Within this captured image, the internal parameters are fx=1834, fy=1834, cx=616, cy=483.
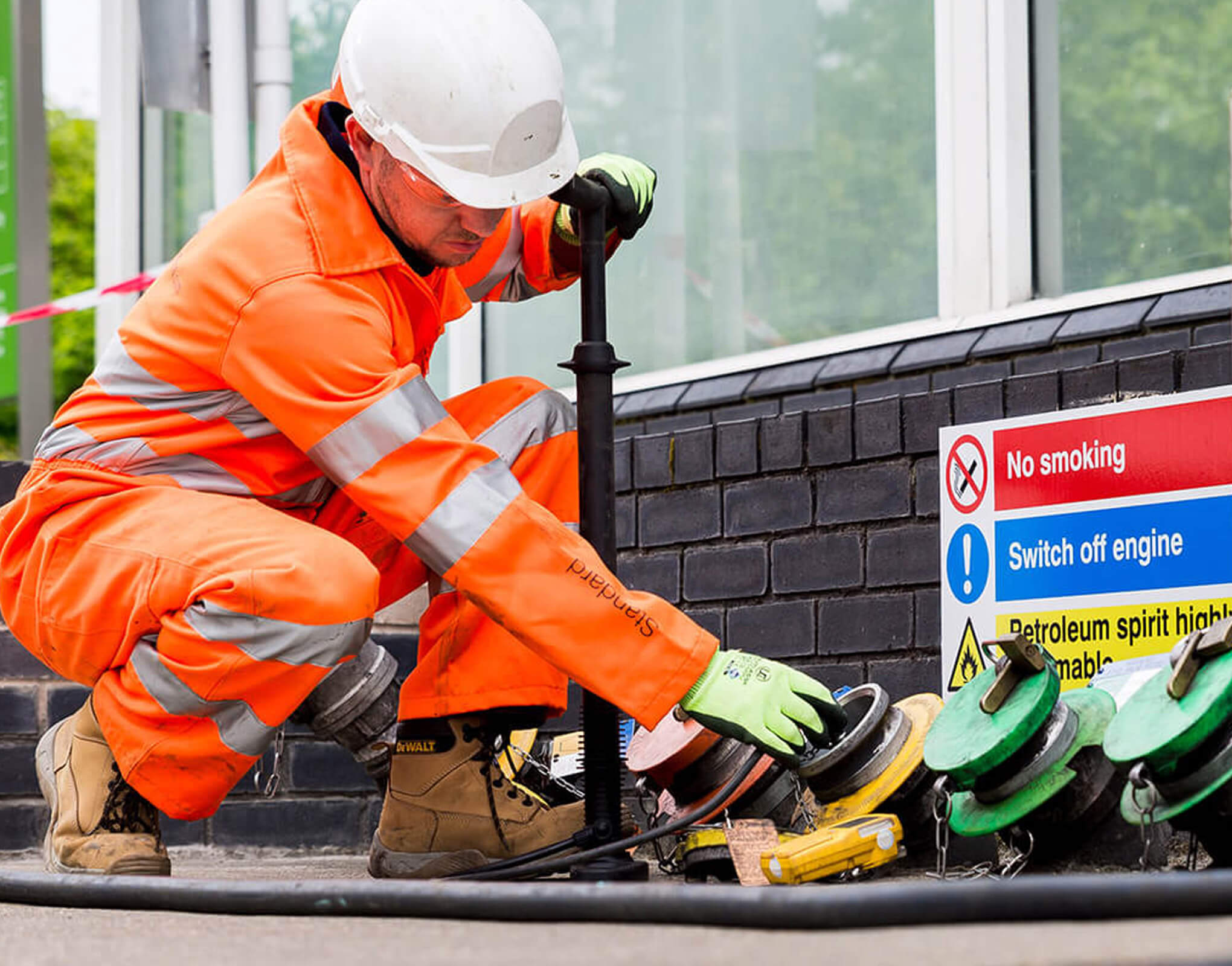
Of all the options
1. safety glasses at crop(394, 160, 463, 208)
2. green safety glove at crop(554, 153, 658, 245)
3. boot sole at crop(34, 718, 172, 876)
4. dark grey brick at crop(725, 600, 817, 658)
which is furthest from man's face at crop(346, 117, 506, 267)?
dark grey brick at crop(725, 600, 817, 658)

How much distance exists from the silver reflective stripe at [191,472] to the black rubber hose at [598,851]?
2.61ft

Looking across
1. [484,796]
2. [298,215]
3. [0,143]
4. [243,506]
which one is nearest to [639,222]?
[298,215]

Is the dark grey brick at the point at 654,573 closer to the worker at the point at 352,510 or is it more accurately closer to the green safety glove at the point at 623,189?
the worker at the point at 352,510

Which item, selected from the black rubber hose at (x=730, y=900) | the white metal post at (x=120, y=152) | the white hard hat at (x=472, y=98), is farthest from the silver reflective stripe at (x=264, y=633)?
the white metal post at (x=120, y=152)

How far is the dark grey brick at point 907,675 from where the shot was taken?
154 inches

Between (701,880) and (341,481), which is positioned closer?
(341,481)

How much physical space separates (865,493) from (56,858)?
1.90m

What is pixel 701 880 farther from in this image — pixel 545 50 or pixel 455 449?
pixel 545 50

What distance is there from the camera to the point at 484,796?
10.7 ft

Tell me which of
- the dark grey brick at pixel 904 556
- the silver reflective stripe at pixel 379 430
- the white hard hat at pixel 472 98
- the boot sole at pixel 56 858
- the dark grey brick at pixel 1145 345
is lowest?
the boot sole at pixel 56 858

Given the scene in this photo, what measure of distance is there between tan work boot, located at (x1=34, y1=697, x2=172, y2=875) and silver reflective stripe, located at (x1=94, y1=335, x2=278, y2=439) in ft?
1.80

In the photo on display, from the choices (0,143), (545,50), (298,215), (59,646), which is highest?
(0,143)

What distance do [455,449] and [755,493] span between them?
5.32 ft

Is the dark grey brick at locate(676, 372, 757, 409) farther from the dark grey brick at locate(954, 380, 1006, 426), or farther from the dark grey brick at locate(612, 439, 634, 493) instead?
the dark grey brick at locate(954, 380, 1006, 426)
